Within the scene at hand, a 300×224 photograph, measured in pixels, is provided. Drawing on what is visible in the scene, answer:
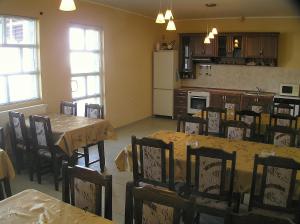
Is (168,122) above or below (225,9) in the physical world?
below

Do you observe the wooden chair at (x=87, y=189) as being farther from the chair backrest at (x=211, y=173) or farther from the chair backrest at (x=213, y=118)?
the chair backrest at (x=213, y=118)

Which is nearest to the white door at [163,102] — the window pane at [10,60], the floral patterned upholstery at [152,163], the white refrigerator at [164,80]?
the white refrigerator at [164,80]

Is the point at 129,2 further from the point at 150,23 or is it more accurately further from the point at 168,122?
the point at 168,122

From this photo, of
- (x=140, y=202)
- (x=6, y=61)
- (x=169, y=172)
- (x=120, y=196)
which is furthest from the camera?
(x=6, y=61)

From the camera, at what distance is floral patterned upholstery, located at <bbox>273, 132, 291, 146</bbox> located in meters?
3.68

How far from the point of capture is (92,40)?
6.49 meters

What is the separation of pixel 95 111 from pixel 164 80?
12.6 feet

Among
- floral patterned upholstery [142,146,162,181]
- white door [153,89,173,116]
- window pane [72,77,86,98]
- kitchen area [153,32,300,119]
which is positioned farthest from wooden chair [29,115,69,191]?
white door [153,89,173,116]

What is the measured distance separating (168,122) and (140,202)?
6.36m

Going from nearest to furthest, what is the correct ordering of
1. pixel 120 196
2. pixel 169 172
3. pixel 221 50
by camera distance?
1. pixel 169 172
2. pixel 120 196
3. pixel 221 50

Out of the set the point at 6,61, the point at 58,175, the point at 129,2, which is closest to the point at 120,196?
the point at 58,175

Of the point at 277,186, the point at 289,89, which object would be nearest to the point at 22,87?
the point at 277,186

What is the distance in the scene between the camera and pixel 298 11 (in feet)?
22.5

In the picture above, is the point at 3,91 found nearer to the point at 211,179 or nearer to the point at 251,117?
the point at 211,179
